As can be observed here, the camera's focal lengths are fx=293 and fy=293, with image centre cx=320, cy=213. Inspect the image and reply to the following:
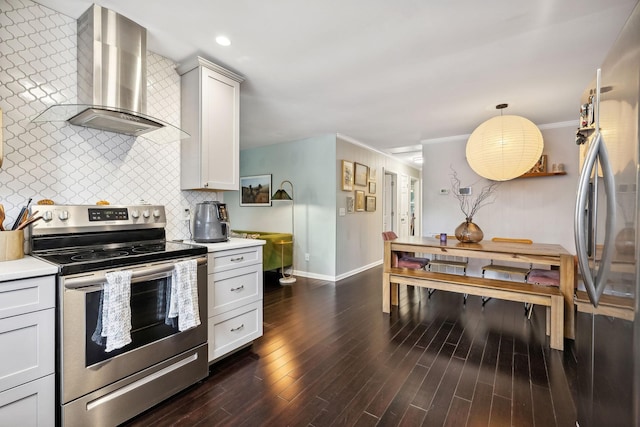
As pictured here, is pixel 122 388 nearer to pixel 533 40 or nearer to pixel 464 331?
pixel 464 331

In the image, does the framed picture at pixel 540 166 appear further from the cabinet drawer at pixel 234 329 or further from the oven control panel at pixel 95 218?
the oven control panel at pixel 95 218

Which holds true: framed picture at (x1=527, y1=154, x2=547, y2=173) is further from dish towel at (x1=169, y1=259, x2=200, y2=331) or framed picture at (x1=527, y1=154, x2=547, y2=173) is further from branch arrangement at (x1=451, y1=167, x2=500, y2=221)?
dish towel at (x1=169, y1=259, x2=200, y2=331)

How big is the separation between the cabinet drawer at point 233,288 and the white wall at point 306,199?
2.47m

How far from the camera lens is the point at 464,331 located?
9.23ft

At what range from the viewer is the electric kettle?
2293mm

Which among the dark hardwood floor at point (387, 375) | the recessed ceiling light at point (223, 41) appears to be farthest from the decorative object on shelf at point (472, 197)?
the recessed ceiling light at point (223, 41)

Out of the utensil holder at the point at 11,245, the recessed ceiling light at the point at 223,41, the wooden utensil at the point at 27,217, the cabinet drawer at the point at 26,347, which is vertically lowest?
the cabinet drawer at the point at 26,347

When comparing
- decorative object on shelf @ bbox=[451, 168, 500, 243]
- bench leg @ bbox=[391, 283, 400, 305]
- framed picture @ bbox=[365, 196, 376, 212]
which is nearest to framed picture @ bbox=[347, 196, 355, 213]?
framed picture @ bbox=[365, 196, 376, 212]

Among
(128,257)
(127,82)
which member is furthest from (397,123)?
(128,257)

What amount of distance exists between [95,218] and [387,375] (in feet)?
7.17

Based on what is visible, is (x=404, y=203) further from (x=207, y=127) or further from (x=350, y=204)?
(x=207, y=127)

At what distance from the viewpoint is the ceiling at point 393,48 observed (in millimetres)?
1843

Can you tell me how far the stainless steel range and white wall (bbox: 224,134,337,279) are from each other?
302 cm

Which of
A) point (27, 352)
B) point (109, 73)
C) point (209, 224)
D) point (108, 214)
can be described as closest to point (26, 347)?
point (27, 352)
